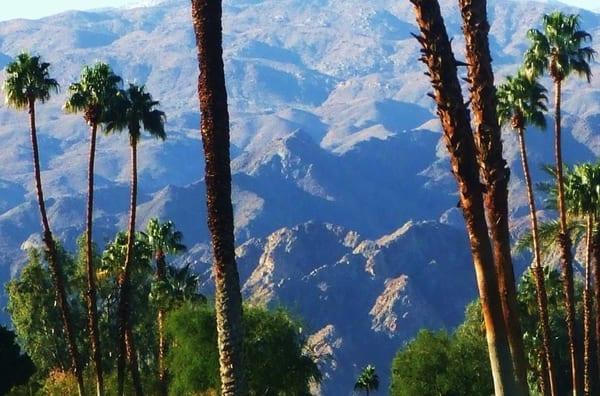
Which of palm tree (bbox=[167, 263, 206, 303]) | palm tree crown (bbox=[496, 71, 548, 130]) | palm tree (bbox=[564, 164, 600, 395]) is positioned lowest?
palm tree (bbox=[167, 263, 206, 303])

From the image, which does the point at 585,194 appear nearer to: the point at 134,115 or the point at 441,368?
the point at 134,115

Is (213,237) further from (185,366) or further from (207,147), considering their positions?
(185,366)

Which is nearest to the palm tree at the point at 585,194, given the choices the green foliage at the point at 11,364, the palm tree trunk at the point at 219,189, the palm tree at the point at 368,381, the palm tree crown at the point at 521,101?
the palm tree crown at the point at 521,101

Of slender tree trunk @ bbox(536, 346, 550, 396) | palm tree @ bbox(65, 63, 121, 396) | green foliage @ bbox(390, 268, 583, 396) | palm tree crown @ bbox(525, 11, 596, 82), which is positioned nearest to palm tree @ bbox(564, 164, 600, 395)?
palm tree crown @ bbox(525, 11, 596, 82)

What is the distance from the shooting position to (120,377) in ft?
152

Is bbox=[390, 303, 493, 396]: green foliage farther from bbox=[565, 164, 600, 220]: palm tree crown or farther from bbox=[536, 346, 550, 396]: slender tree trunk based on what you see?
bbox=[565, 164, 600, 220]: palm tree crown

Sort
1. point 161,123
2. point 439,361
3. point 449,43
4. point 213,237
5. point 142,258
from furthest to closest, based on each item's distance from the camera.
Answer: point 439,361
point 142,258
point 161,123
point 213,237
point 449,43

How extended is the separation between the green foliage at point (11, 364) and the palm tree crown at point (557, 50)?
25.5 metres

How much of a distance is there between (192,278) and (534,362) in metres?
23.1

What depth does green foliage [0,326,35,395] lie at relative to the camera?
1769 inches

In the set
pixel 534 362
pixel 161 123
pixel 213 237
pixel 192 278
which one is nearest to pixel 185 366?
pixel 192 278

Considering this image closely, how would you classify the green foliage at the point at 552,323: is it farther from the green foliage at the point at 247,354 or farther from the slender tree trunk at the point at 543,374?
the green foliage at the point at 247,354

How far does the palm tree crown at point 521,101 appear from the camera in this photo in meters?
44.7

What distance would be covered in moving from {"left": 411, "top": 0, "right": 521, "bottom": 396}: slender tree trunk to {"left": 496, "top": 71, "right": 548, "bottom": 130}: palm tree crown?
3271cm
